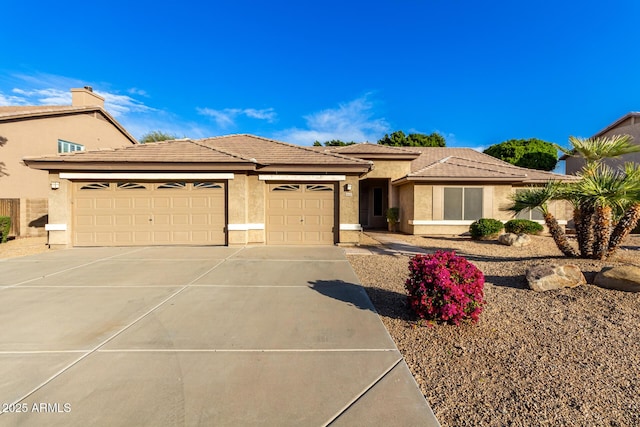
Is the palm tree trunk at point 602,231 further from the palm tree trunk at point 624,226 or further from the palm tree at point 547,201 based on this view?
the palm tree at point 547,201

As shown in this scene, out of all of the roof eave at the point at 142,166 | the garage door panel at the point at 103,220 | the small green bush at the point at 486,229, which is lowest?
the small green bush at the point at 486,229

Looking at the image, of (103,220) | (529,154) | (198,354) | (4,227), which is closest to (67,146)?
(4,227)

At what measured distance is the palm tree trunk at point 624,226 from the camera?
24.8 feet

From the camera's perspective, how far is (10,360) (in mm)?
3365

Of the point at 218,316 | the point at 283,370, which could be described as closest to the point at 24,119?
the point at 218,316

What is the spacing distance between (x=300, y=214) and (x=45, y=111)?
16.4 meters

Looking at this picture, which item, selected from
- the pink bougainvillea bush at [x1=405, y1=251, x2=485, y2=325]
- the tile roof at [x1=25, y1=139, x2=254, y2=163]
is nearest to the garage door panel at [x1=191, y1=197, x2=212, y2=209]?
the tile roof at [x1=25, y1=139, x2=254, y2=163]

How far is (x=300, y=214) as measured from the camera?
458 inches

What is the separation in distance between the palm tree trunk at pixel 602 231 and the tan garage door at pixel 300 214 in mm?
7873

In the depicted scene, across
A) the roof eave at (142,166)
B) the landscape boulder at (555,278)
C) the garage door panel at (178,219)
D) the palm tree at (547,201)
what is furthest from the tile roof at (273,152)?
the landscape boulder at (555,278)

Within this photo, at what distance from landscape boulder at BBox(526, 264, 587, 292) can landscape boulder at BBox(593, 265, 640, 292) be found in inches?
12.5

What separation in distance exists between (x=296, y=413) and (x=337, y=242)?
356 inches

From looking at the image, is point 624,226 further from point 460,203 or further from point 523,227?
point 460,203

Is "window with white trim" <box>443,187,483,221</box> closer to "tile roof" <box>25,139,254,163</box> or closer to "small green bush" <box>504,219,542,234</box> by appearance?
"small green bush" <box>504,219,542,234</box>
